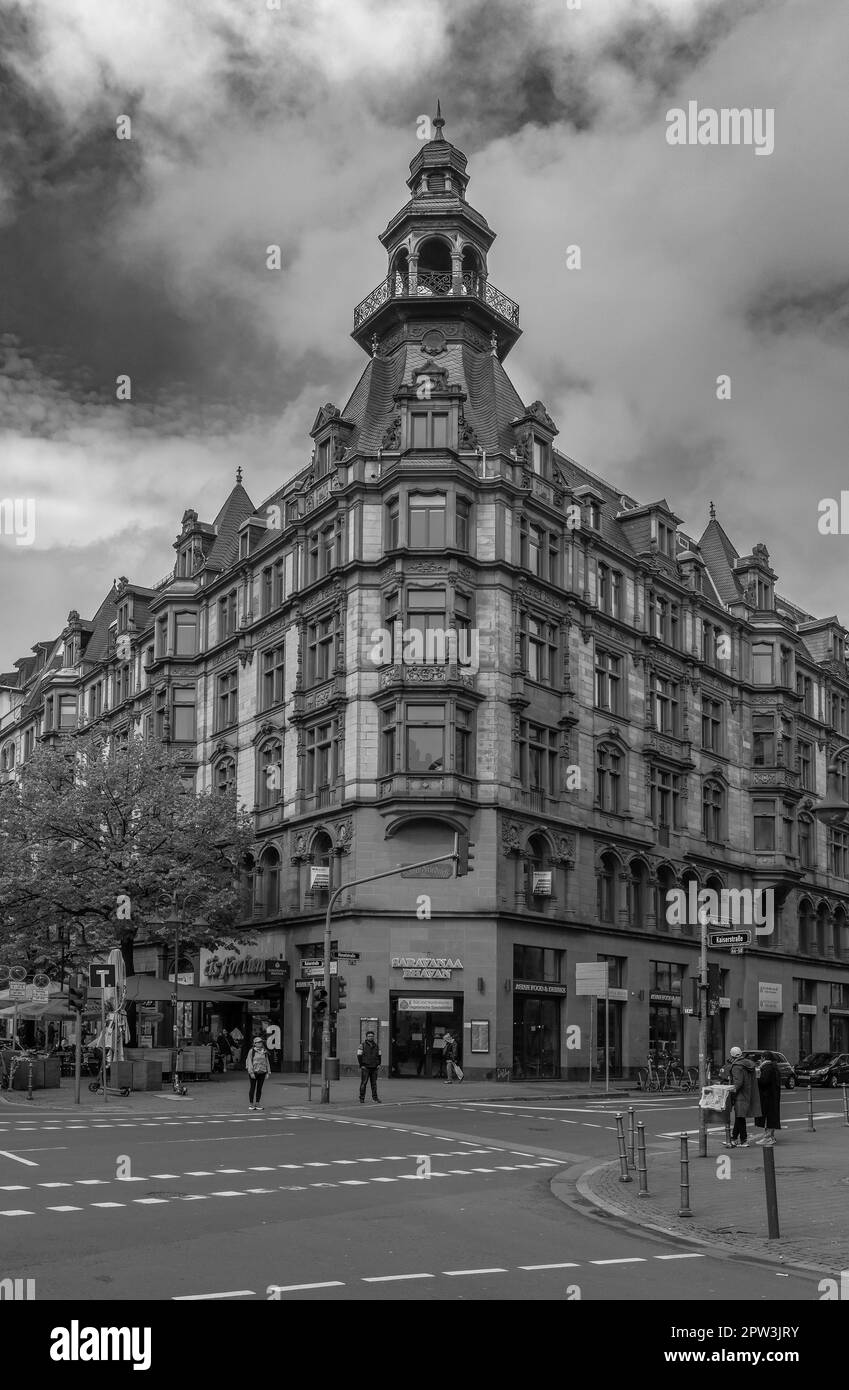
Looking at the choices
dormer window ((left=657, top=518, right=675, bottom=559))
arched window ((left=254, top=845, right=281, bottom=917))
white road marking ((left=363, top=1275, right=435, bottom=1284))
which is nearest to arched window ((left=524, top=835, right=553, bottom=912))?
arched window ((left=254, top=845, right=281, bottom=917))

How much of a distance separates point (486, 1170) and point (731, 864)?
4569cm

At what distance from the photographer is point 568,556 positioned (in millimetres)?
55219

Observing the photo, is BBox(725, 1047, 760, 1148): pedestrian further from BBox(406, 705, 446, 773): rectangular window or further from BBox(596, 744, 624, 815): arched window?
BBox(596, 744, 624, 815): arched window

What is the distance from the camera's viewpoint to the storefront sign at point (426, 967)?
4734 centimetres

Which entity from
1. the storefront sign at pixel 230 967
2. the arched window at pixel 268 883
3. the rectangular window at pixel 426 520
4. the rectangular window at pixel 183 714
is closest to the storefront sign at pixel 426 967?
the storefront sign at pixel 230 967

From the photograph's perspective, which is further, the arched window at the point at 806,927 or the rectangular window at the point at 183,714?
the arched window at the point at 806,927

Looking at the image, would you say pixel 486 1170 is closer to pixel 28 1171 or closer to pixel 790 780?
pixel 28 1171

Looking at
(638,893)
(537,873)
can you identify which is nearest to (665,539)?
(638,893)

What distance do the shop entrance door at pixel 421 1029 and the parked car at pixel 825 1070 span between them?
14.4 m

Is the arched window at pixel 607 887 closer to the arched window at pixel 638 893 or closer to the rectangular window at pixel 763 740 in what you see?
the arched window at pixel 638 893

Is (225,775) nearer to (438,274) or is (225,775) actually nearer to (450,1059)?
(450,1059)

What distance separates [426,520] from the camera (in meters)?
50.1
